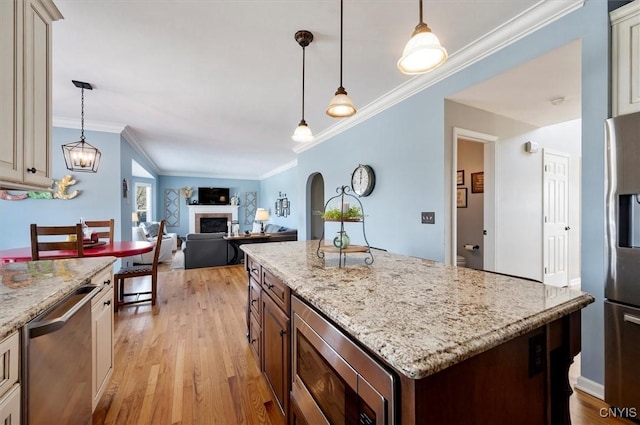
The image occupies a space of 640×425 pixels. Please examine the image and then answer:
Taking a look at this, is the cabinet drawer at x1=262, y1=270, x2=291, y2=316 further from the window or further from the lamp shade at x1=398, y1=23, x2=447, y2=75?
the window

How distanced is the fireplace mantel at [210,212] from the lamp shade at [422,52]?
9.42m

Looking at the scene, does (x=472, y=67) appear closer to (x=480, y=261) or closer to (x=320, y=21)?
(x=320, y=21)

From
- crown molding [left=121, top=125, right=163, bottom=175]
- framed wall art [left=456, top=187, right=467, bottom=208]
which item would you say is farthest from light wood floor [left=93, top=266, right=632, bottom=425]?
framed wall art [left=456, top=187, right=467, bottom=208]

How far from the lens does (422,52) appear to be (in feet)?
4.20

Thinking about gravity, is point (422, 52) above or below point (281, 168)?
below

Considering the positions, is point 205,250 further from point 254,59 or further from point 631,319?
point 631,319

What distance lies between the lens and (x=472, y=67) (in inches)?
95.0

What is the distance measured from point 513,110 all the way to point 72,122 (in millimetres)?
5875

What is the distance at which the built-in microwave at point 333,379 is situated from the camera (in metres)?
0.70

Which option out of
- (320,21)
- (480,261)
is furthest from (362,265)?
(480,261)

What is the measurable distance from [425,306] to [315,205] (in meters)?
5.75

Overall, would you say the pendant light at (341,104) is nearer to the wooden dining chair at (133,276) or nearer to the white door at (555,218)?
the wooden dining chair at (133,276)

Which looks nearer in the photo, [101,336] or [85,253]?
[101,336]

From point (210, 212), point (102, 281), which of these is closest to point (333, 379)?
point (102, 281)
